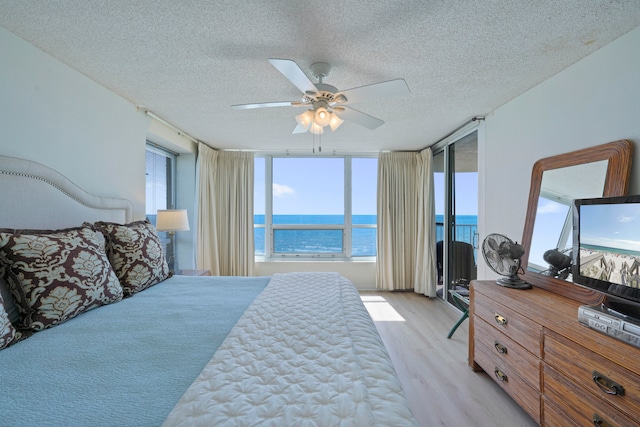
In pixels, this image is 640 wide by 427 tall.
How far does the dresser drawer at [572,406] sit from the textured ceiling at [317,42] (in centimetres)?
180

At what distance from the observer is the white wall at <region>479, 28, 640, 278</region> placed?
1.52 metres

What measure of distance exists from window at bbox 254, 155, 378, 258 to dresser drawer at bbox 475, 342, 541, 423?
2692 mm

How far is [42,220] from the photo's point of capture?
1676mm

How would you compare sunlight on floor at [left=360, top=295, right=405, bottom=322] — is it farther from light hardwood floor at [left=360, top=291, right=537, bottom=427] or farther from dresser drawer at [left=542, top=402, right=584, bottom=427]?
dresser drawer at [left=542, top=402, right=584, bottom=427]

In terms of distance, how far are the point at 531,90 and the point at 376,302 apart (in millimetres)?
2897

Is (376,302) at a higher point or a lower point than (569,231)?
lower

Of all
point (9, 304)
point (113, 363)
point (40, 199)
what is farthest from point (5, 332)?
point (40, 199)

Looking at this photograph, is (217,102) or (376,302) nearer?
(217,102)

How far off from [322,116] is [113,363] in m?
1.68

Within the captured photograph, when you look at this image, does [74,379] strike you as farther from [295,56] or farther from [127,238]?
[295,56]

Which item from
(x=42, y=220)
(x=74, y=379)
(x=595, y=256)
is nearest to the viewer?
(x=74, y=379)

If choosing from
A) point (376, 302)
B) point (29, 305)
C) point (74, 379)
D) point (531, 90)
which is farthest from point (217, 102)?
point (376, 302)

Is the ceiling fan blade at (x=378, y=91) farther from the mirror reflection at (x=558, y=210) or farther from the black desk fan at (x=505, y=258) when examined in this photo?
the black desk fan at (x=505, y=258)

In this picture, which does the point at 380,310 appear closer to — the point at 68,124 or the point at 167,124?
Answer: the point at 167,124
